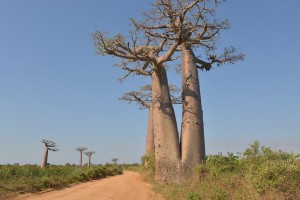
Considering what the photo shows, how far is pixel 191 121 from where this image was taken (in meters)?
8.59

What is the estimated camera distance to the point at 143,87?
17.3m

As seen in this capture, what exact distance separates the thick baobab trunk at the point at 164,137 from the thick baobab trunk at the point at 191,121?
8.5 inches

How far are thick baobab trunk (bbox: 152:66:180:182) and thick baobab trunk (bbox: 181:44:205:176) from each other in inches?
8.5

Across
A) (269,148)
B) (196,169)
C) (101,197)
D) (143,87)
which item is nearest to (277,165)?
(269,148)

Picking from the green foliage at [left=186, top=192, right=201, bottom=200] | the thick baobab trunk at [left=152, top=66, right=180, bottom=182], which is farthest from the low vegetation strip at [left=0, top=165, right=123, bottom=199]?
the green foliage at [left=186, top=192, right=201, bottom=200]

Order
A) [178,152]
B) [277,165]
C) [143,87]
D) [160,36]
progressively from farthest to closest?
[143,87] → [160,36] → [178,152] → [277,165]

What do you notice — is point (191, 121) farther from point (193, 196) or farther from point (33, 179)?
point (33, 179)

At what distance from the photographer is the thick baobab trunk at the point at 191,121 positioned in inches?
329

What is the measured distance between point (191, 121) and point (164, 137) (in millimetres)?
770

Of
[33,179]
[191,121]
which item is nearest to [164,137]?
[191,121]

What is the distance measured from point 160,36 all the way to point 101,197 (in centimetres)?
433

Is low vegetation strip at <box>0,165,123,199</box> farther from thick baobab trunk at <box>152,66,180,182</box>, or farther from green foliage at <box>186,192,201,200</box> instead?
green foliage at <box>186,192,201,200</box>

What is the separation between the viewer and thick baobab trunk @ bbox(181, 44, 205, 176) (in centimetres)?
837

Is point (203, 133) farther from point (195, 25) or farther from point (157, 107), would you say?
point (195, 25)
